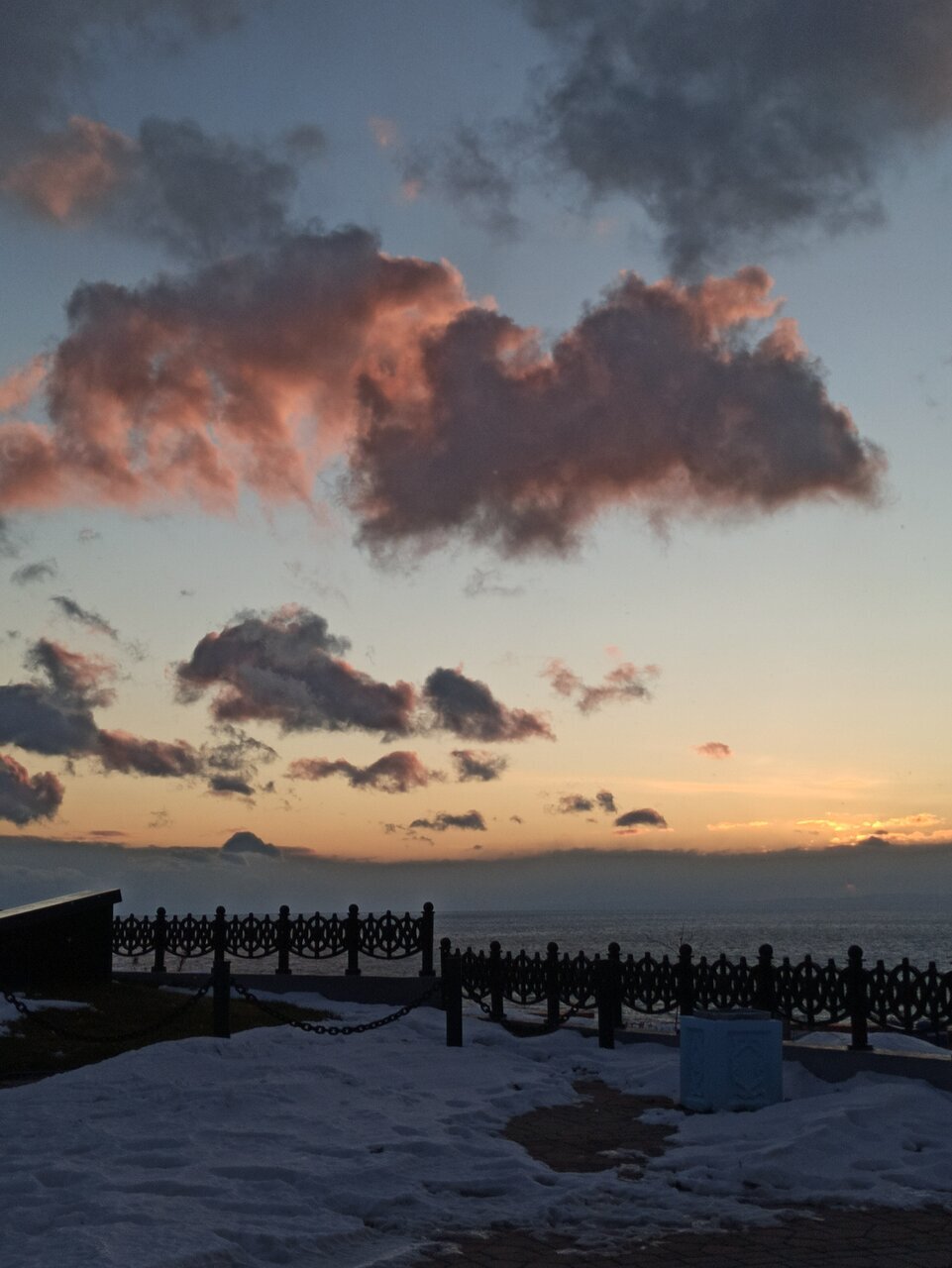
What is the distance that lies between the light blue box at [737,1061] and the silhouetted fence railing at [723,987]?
2.11 meters

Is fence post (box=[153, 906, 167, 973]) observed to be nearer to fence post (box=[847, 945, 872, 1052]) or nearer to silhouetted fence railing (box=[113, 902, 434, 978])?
silhouetted fence railing (box=[113, 902, 434, 978])

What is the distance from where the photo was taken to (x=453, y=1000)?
17016 millimetres

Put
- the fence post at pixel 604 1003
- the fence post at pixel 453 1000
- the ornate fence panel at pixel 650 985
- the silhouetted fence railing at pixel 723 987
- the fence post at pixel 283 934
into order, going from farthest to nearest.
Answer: the fence post at pixel 283 934, the ornate fence panel at pixel 650 985, the fence post at pixel 604 1003, the fence post at pixel 453 1000, the silhouetted fence railing at pixel 723 987

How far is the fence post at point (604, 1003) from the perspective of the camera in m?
17.2

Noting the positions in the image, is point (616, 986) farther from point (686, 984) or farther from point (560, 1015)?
point (560, 1015)

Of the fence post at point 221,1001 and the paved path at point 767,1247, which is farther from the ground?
the fence post at point 221,1001

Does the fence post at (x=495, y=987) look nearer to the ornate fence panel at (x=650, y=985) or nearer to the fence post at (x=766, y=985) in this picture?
the ornate fence panel at (x=650, y=985)

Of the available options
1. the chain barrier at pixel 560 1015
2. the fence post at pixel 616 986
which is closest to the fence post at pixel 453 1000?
the chain barrier at pixel 560 1015

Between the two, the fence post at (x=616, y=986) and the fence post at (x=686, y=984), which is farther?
the fence post at (x=616, y=986)

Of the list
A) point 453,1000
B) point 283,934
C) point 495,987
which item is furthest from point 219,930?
point 453,1000

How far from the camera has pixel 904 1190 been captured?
9.30 m

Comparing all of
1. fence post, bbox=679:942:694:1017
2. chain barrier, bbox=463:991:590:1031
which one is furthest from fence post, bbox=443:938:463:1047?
fence post, bbox=679:942:694:1017

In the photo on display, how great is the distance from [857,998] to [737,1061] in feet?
10.1

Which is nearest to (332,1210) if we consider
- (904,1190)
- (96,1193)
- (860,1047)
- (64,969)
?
(96,1193)
